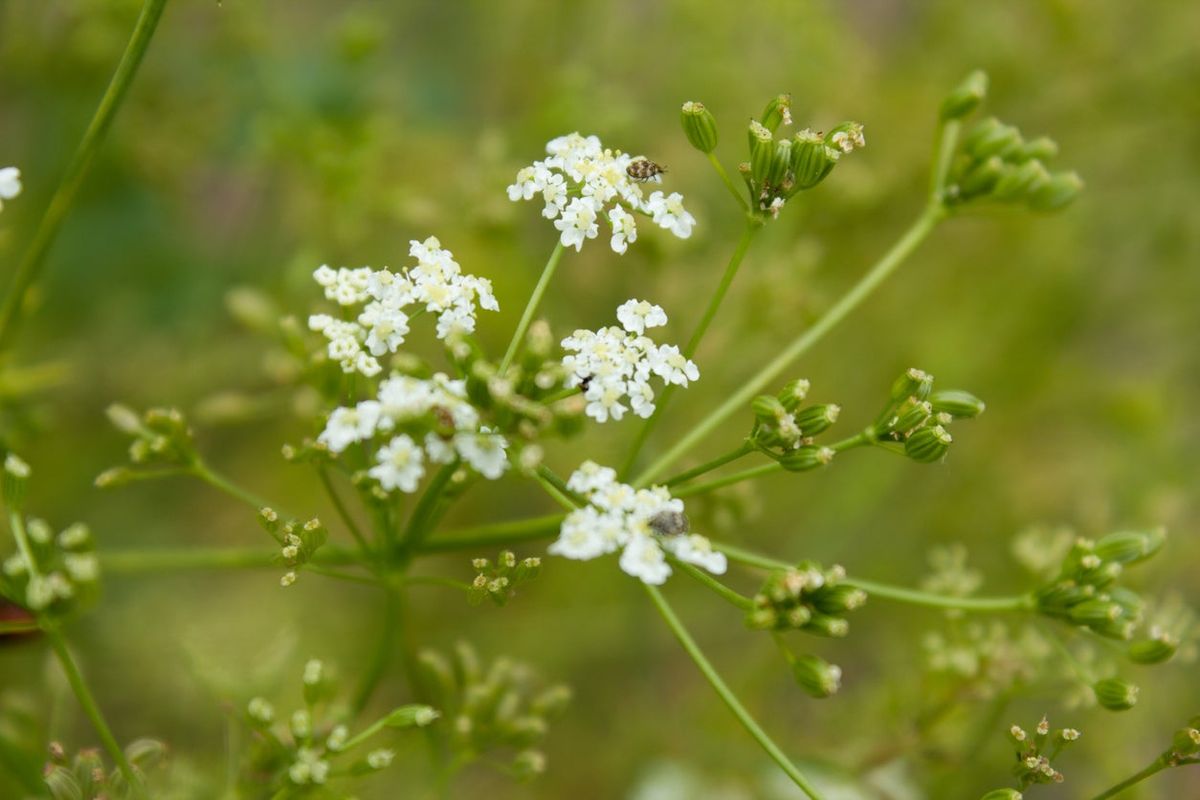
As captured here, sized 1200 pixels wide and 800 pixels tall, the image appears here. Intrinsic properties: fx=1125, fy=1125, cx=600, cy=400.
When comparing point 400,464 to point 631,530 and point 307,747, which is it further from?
point 307,747

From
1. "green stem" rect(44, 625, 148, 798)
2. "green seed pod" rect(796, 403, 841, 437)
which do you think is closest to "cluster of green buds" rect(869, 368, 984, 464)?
"green seed pod" rect(796, 403, 841, 437)

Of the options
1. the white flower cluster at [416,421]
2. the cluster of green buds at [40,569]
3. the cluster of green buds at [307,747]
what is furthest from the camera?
the cluster of green buds at [307,747]

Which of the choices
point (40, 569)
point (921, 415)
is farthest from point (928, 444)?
point (40, 569)

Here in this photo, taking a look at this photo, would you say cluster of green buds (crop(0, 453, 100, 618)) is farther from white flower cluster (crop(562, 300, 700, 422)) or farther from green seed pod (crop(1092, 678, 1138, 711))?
green seed pod (crop(1092, 678, 1138, 711))

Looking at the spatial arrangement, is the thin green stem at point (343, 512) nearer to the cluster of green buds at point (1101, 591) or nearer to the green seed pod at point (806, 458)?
the green seed pod at point (806, 458)

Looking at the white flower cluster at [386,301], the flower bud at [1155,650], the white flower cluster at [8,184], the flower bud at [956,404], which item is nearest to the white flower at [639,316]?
the white flower cluster at [386,301]

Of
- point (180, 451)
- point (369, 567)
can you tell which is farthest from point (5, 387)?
point (369, 567)
